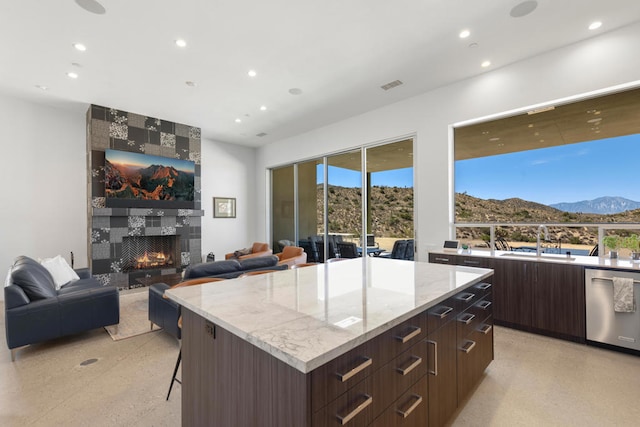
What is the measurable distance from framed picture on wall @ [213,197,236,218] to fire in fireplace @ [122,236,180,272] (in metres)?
1.38

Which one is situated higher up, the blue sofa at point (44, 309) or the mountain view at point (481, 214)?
the mountain view at point (481, 214)

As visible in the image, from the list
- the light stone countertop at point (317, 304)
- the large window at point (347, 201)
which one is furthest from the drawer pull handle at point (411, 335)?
the large window at point (347, 201)

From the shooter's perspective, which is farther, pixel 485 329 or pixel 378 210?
pixel 378 210

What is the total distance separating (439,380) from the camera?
5.53 feet

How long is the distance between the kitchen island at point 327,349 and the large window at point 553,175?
2.69m

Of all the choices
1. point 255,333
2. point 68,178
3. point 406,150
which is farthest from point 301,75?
point 68,178

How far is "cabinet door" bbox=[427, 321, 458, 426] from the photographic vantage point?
1.61 m

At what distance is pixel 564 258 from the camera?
11.4ft

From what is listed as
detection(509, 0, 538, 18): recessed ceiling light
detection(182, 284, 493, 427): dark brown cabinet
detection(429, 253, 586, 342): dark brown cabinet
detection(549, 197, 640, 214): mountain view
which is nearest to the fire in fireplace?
detection(182, 284, 493, 427): dark brown cabinet

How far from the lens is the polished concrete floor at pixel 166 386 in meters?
2.03

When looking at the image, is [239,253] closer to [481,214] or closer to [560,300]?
[481,214]

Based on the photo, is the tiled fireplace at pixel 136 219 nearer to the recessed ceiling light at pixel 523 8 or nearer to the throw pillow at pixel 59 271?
the throw pillow at pixel 59 271

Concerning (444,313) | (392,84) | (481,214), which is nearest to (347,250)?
(481,214)

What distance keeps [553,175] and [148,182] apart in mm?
7298
